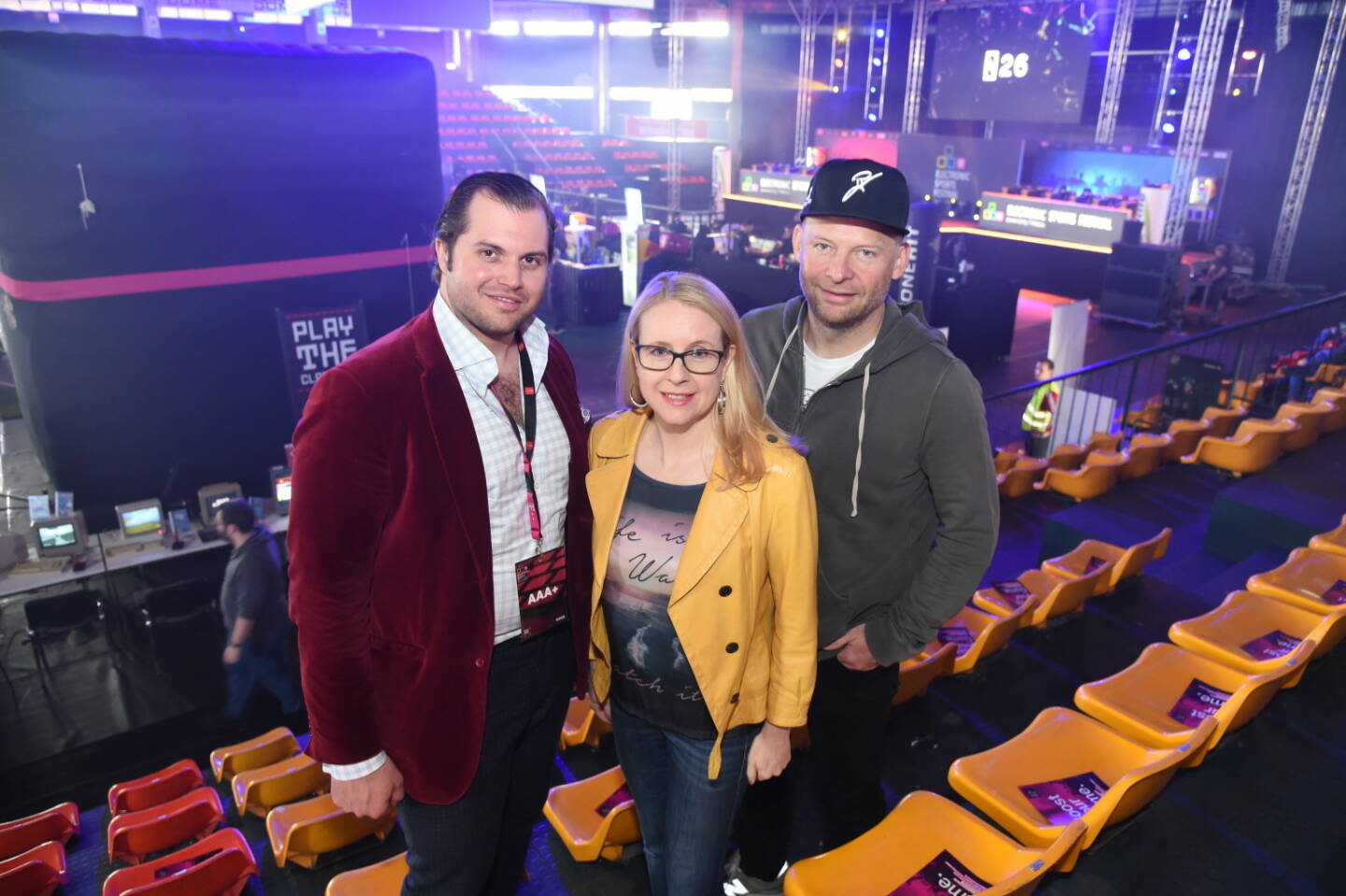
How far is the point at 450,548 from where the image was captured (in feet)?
5.04

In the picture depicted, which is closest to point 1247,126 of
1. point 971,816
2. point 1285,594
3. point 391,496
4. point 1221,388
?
point 1221,388

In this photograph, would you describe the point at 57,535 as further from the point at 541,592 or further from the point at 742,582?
the point at 742,582

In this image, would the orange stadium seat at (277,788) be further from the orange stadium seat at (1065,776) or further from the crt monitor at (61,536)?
the crt monitor at (61,536)

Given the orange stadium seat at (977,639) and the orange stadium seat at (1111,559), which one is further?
the orange stadium seat at (1111,559)

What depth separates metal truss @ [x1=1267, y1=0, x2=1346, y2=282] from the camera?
48.0 ft

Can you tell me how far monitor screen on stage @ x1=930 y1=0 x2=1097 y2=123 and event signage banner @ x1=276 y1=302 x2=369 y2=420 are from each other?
15.4 metres

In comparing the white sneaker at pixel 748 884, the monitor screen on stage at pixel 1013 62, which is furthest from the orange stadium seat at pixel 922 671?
the monitor screen on stage at pixel 1013 62

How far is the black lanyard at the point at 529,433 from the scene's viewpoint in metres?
1.68

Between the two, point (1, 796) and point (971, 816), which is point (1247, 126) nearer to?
point (971, 816)

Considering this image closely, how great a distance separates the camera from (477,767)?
5.44ft

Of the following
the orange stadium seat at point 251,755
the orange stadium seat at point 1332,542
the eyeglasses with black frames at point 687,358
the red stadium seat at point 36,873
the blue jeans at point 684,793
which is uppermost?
the eyeglasses with black frames at point 687,358

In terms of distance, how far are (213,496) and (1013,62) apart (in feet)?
59.3

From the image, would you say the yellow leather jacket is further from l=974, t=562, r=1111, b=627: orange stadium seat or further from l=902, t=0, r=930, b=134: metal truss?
l=902, t=0, r=930, b=134: metal truss

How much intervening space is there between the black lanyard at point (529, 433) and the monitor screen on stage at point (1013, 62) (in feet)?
61.1
